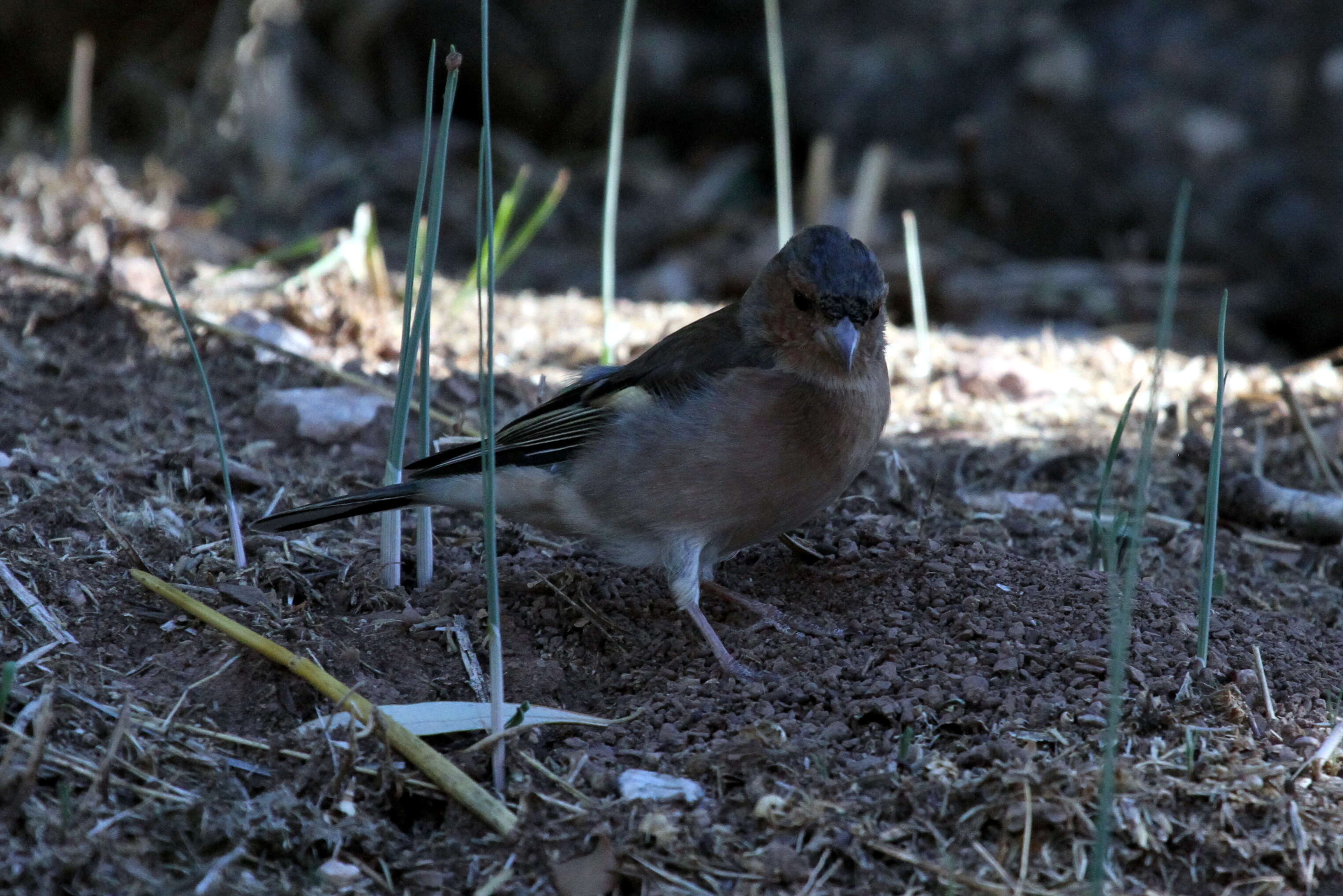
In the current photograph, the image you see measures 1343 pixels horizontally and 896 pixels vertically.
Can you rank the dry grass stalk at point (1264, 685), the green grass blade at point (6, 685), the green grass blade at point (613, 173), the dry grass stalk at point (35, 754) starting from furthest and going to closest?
the green grass blade at point (613, 173) < the dry grass stalk at point (1264, 685) < the green grass blade at point (6, 685) < the dry grass stalk at point (35, 754)

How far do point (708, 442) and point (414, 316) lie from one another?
77cm

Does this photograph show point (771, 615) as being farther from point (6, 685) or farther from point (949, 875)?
point (6, 685)

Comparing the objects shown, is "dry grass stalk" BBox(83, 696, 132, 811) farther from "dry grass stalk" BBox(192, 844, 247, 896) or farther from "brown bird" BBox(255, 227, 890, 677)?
"brown bird" BBox(255, 227, 890, 677)

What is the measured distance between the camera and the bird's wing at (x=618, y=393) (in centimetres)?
359

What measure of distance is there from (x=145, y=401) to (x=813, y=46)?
5302mm

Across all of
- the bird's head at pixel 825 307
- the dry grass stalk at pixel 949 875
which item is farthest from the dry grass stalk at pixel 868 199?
the dry grass stalk at pixel 949 875

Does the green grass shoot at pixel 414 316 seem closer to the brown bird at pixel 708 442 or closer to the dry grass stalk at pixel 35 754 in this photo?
the brown bird at pixel 708 442

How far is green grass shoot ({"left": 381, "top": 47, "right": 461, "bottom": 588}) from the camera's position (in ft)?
9.66

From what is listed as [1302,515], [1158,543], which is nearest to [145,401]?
[1158,543]

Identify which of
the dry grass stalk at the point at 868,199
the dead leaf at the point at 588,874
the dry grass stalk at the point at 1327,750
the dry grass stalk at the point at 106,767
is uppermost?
the dry grass stalk at the point at 868,199

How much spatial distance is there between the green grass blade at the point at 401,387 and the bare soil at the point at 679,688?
80 millimetres

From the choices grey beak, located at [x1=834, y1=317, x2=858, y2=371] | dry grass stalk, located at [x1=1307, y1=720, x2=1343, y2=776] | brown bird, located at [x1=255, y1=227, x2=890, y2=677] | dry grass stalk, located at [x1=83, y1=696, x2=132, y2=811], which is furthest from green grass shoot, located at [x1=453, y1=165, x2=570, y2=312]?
dry grass stalk, located at [x1=1307, y1=720, x2=1343, y2=776]

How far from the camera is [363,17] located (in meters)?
8.63

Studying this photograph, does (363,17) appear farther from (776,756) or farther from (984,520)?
(776,756)
